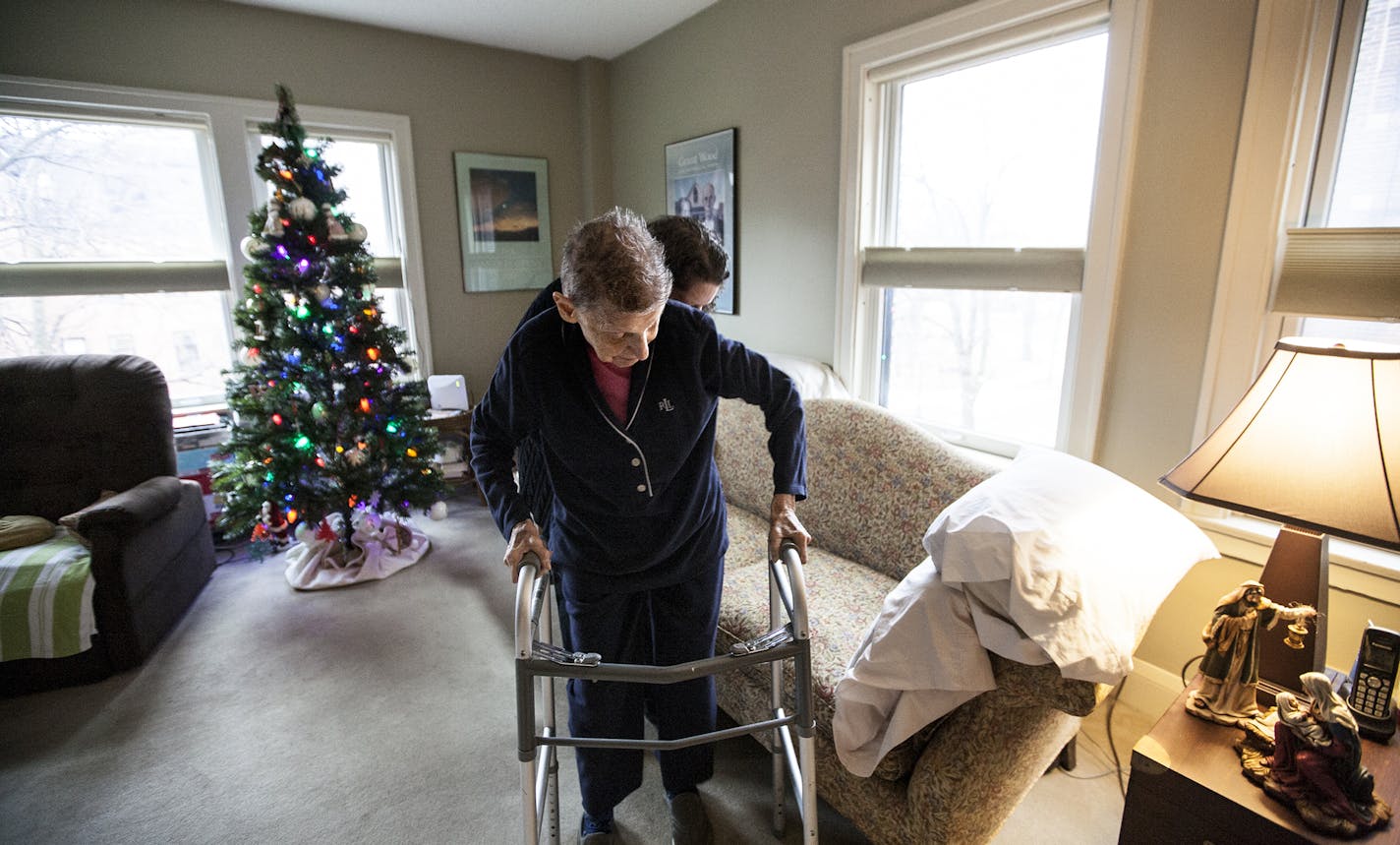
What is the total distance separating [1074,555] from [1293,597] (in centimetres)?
Result: 51

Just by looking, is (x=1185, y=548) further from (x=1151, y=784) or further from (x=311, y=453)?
(x=311, y=453)

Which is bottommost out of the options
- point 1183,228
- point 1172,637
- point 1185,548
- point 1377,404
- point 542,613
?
point 1172,637

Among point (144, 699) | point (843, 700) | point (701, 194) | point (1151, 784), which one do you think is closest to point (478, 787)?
point (843, 700)

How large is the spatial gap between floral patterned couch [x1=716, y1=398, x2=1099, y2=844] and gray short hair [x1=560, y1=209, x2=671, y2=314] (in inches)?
36.6

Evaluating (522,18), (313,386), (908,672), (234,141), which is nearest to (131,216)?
(234,141)

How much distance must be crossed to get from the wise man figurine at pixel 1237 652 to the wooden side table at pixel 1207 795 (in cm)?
4

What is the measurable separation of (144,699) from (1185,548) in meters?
3.13

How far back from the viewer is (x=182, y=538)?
2.80 m

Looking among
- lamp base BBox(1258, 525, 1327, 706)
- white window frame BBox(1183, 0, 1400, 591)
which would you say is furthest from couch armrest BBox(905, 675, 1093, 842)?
white window frame BBox(1183, 0, 1400, 591)

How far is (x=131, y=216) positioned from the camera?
11.0ft

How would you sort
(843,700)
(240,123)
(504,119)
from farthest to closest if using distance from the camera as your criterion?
(504,119), (240,123), (843,700)

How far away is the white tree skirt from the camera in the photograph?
10.3 feet

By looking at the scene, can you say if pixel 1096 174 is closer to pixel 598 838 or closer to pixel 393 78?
pixel 598 838

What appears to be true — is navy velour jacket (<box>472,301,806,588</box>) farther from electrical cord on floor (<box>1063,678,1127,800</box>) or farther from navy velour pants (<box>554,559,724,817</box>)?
electrical cord on floor (<box>1063,678,1127,800</box>)
